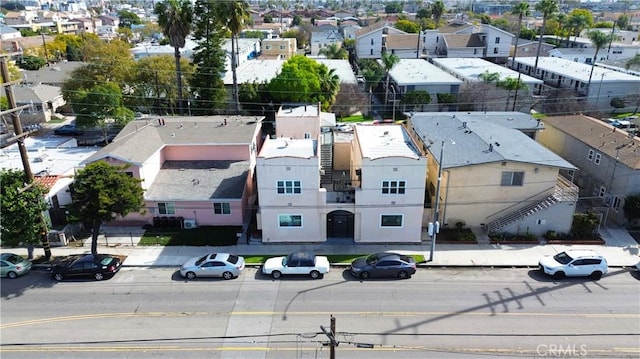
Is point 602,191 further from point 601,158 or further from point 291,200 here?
point 291,200

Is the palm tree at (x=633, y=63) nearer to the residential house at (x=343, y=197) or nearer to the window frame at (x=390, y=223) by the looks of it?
the residential house at (x=343, y=197)

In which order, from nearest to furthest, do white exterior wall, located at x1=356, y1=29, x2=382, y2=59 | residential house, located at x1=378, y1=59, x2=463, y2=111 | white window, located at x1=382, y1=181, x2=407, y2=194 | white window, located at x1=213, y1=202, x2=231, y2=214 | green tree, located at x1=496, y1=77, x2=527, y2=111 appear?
white window, located at x1=382, y1=181, x2=407, y2=194 < white window, located at x1=213, y1=202, x2=231, y2=214 < green tree, located at x1=496, y1=77, x2=527, y2=111 < residential house, located at x1=378, y1=59, x2=463, y2=111 < white exterior wall, located at x1=356, y1=29, x2=382, y2=59

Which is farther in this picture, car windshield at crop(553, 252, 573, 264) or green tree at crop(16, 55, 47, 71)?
green tree at crop(16, 55, 47, 71)

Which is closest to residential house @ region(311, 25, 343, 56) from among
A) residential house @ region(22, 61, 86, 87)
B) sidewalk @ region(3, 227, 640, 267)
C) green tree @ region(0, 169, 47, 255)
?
residential house @ region(22, 61, 86, 87)

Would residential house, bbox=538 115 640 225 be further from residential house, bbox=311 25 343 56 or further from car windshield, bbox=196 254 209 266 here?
residential house, bbox=311 25 343 56

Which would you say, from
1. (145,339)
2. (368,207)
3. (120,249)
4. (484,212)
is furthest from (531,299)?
(120,249)

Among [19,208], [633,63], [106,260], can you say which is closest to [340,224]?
[106,260]

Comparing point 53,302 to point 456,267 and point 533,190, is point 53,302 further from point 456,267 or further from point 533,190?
point 533,190
